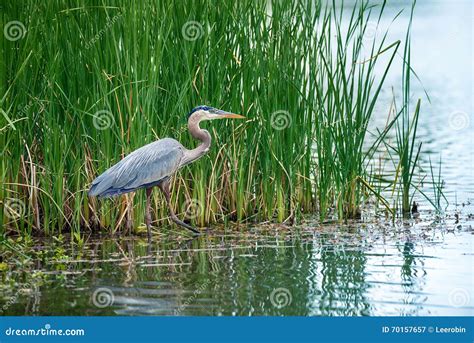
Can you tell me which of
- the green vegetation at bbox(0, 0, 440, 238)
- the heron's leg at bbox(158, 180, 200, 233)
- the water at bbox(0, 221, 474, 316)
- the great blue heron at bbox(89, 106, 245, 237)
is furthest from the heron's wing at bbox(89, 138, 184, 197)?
the water at bbox(0, 221, 474, 316)

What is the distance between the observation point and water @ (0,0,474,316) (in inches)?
274

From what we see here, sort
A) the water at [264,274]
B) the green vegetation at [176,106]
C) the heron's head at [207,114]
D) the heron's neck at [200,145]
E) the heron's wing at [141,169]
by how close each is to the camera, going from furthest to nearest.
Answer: the heron's neck at [200,145] → the heron's head at [207,114] → the green vegetation at [176,106] → the heron's wing at [141,169] → the water at [264,274]

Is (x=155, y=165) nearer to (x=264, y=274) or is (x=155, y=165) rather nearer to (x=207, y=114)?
(x=207, y=114)

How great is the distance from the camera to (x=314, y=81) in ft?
30.4

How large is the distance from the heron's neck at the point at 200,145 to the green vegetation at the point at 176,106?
266 millimetres

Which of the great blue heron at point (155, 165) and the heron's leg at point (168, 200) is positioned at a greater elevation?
the great blue heron at point (155, 165)

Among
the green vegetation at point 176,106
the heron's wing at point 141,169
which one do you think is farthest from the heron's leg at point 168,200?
the green vegetation at point 176,106

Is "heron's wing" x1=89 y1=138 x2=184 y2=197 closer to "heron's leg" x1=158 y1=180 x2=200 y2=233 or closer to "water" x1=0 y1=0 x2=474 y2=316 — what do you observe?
"heron's leg" x1=158 y1=180 x2=200 y2=233

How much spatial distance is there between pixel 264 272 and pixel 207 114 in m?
1.80

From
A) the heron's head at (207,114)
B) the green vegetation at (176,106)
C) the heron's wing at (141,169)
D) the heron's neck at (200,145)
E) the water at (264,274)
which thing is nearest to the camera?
the water at (264,274)

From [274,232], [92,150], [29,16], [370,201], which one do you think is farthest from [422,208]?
[29,16]

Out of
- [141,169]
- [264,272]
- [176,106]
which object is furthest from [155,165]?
[264,272]

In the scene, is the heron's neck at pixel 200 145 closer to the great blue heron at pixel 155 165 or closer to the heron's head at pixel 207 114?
the great blue heron at pixel 155 165

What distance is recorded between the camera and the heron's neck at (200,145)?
9.19 m
